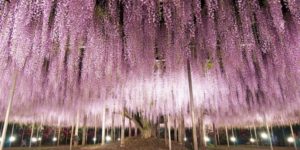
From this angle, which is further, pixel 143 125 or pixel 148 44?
pixel 143 125

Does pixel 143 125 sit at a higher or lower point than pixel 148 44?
lower

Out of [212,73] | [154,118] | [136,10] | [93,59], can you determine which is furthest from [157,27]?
[154,118]

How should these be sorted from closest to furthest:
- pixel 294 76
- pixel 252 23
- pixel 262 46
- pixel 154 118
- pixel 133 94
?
1. pixel 252 23
2. pixel 262 46
3. pixel 294 76
4. pixel 133 94
5. pixel 154 118

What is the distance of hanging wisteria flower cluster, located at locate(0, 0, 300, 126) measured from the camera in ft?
13.0

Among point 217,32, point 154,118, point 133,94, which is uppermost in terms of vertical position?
point 217,32

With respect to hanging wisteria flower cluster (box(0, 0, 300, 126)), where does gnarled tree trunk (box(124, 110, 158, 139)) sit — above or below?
below

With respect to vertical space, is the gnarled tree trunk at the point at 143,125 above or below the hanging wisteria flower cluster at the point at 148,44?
below

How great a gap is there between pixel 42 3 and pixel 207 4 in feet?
9.22

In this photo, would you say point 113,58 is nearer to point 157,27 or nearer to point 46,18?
point 157,27

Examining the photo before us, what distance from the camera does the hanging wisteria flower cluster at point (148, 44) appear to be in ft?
13.0

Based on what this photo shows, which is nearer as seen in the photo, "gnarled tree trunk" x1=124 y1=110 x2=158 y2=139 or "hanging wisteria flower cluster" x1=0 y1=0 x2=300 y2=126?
"hanging wisteria flower cluster" x1=0 y1=0 x2=300 y2=126

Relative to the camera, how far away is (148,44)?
504 centimetres

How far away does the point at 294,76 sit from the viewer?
7539 mm

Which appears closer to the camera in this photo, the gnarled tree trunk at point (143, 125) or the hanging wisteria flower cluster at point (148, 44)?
the hanging wisteria flower cluster at point (148, 44)
